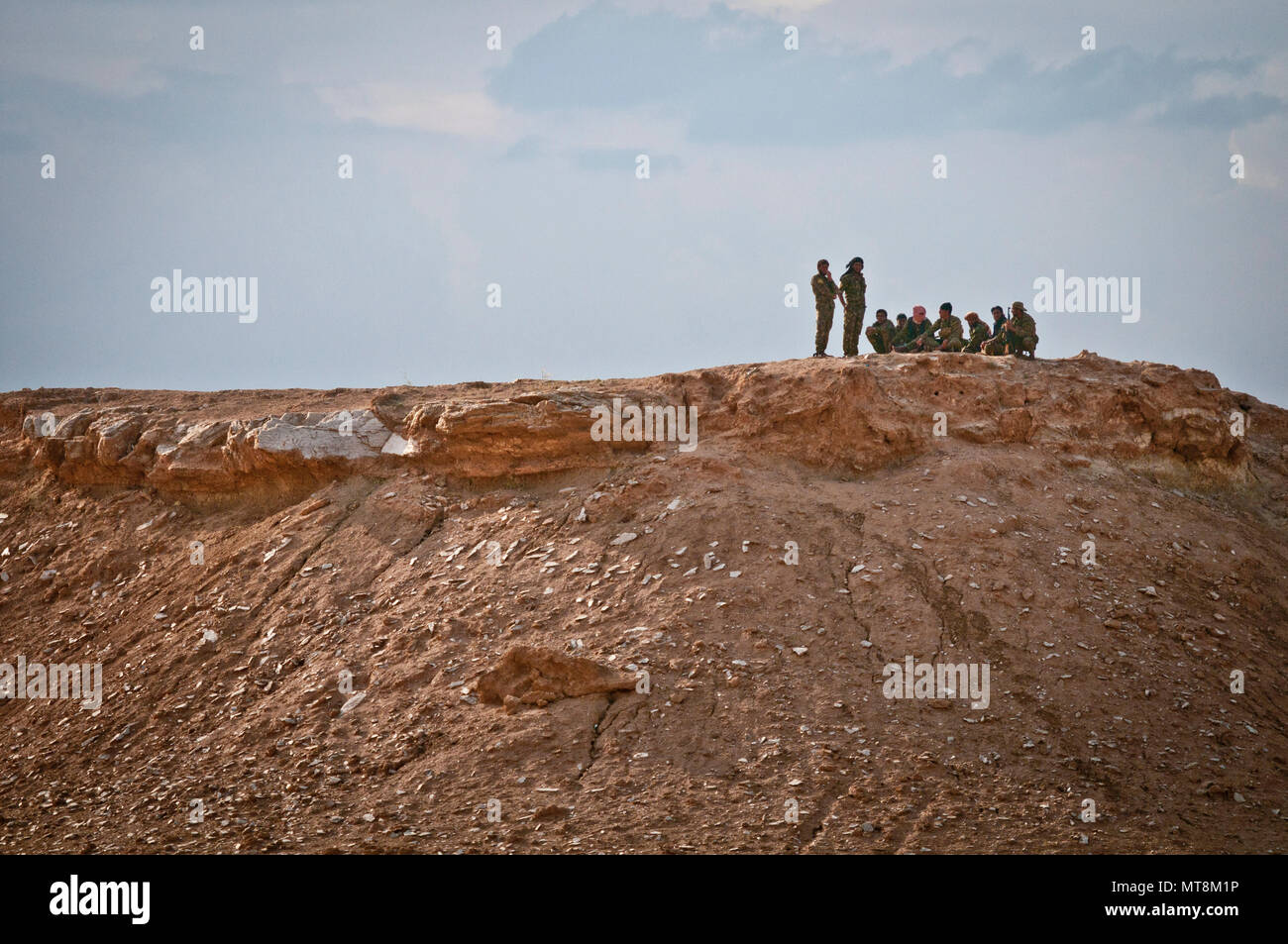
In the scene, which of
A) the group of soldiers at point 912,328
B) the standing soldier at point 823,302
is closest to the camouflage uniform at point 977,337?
the group of soldiers at point 912,328

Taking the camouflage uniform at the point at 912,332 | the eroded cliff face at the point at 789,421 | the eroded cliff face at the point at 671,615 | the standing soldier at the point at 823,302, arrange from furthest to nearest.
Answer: the camouflage uniform at the point at 912,332, the standing soldier at the point at 823,302, the eroded cliff face at the point at 789,421, the eroded cliff face at the point at 671,615

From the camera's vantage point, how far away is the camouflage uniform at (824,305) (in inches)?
647

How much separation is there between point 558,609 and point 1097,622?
19.6 ft

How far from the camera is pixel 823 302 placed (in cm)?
1653

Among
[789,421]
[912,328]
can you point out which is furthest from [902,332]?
[789,421]

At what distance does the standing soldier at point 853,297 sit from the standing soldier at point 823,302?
0.67 feet

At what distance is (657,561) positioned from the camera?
42.3 feet

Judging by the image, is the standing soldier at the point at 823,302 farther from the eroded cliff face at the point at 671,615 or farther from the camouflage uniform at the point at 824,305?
the eroded cliff face at the point at 671,615

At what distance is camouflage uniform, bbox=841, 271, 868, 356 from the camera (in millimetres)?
16578

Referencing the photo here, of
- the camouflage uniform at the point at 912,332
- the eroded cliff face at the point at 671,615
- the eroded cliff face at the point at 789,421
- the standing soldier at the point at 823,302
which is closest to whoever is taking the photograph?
the eroded cliff face at the point at 671,615

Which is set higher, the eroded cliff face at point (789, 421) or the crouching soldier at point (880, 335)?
the crouching soldier at point (880, 335)

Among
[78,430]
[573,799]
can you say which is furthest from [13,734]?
[573,799]

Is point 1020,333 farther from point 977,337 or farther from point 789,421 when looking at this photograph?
point 789,421

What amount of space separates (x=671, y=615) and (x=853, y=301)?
6.78 meters
